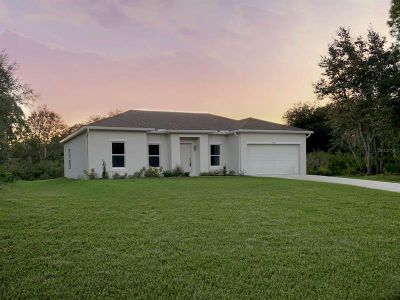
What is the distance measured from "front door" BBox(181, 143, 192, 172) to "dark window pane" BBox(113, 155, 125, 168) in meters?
3.91

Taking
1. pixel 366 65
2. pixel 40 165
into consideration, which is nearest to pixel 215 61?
pixel 366 65

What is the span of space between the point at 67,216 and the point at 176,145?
1428 cm

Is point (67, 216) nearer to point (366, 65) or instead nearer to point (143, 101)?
point (366, 65)

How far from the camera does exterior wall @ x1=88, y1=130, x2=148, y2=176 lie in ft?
64.5

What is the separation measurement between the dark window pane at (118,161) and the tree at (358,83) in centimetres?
1434

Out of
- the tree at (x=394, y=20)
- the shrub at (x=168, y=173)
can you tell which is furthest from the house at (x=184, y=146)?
the tree at (x=394, y=20)

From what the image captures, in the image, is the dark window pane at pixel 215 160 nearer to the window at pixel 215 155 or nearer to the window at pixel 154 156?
the window at pixel 215 155

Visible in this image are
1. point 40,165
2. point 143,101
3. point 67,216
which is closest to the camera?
point 67,216

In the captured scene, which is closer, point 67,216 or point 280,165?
point 67,216

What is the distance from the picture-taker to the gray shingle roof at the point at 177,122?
21453 millimetres

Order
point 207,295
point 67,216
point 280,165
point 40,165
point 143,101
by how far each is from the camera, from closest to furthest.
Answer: point 207,295
point 67,216
point 280,165
point 143,101
point 40,165

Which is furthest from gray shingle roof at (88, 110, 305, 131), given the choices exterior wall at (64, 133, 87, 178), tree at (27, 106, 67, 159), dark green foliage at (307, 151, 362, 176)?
tree at (27, 106, 67, 159)

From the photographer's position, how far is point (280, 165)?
23.4 m

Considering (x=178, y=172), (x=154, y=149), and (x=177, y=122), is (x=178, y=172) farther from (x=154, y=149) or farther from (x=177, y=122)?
(x=177, y=122)
